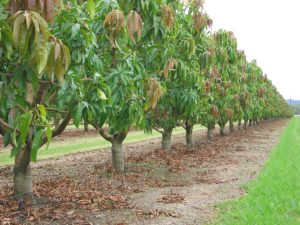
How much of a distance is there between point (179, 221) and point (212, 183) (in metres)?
3.22

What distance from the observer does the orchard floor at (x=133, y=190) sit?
5988 mm

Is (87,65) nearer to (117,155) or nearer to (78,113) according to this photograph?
(78,113)

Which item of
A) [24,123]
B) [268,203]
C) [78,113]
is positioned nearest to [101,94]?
[78,113]

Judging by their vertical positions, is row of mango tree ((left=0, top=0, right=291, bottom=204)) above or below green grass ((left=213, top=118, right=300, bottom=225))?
above

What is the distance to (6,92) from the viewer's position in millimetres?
3482

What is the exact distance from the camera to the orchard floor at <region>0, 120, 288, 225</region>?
5.99m

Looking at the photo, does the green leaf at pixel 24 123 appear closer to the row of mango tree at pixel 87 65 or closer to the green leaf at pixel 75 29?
the row of mango tree at pixel 87 65

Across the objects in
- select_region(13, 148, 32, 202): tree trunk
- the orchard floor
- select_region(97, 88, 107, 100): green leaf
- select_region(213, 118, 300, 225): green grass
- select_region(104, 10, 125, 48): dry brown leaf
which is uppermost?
select_region(104, 10, 125, 48): dry brown leaf

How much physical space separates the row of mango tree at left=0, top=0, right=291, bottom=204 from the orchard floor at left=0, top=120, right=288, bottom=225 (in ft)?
2.12

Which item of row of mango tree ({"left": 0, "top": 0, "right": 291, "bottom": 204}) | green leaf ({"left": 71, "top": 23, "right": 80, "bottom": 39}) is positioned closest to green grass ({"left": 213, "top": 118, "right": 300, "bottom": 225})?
row of mango tree ({"left": 0, "top": 0, "right": 291, "bottom": 204})

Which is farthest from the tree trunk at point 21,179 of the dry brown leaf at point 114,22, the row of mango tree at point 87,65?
the dry brown leaf at point 114,22

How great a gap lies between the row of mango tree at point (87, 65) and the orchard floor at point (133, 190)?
65cm

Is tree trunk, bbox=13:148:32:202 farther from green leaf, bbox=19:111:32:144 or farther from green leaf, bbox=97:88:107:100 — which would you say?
green leaf, bbox=19:111:32:144

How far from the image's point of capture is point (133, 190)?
26.2ft
